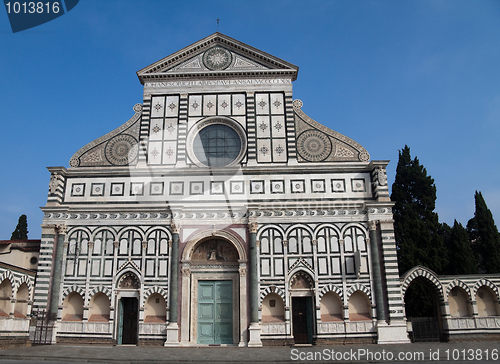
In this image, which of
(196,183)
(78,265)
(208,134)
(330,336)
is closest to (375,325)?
(330,336)

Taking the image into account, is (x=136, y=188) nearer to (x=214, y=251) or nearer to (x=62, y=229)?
(x=62, y=229)

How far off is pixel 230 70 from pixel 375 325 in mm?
13942

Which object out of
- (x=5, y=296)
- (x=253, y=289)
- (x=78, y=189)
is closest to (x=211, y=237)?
(x=253, y=289)

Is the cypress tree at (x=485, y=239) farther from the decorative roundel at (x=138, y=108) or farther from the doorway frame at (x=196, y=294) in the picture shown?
the decorative roundel at (x=138, y=108)

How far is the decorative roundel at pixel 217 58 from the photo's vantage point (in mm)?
21672

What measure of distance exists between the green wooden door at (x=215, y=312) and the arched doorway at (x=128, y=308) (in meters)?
2.85

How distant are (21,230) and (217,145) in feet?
62.4

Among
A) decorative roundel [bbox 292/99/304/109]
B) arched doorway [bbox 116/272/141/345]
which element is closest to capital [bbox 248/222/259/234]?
arched doorway [bbox 116/272/141/345]

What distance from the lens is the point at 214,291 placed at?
18.6m

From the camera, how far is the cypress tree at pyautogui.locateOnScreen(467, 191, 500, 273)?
84.5 ft

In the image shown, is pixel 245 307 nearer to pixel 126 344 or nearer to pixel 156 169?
pixel 126 344

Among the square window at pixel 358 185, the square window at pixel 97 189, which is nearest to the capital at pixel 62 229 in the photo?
the square window at pixel 97 189

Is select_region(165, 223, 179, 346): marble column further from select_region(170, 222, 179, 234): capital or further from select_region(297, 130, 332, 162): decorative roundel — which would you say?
select_region(297, 130, 332, 162): decorative roundel

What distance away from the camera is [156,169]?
19.8m
